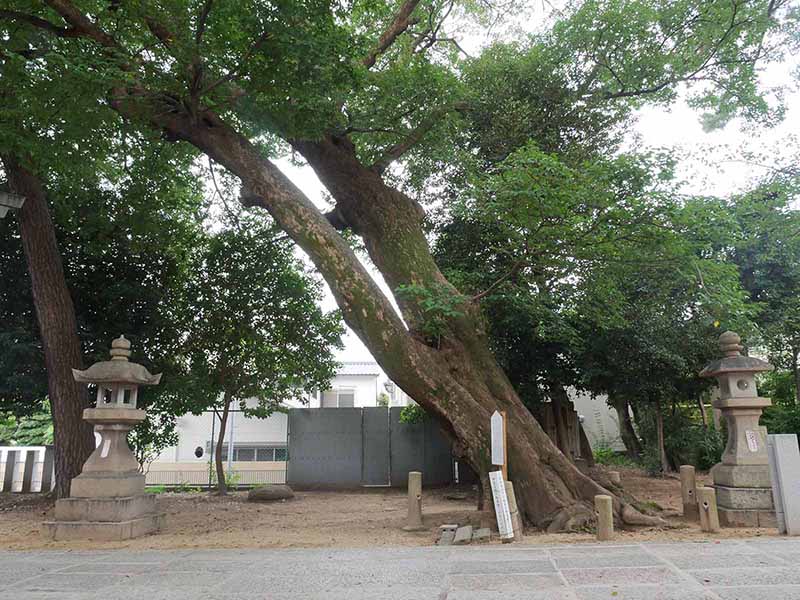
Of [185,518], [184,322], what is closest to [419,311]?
[185,518]

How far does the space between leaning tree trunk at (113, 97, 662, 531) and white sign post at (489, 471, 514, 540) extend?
0.97 m

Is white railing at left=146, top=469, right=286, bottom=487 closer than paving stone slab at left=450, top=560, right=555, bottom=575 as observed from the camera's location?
No

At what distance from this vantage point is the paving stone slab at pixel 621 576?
14.6 feet

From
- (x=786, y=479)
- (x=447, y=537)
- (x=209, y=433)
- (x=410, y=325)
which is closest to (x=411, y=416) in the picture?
(x=410, y=325)

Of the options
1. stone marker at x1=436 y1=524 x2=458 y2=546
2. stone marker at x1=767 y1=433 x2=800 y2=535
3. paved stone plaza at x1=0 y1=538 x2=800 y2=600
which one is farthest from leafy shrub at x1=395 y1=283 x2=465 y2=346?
stone marker at x1=767 y1=433 x2=800 y2=535

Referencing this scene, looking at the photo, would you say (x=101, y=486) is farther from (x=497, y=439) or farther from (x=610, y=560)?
(x=610, y=560)

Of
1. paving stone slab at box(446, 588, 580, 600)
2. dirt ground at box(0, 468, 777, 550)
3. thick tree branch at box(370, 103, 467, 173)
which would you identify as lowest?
dirt ground at box(0, 468, 777, 550)

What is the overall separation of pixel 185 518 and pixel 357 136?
7861 mm

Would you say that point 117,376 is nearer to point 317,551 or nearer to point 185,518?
point 185,518

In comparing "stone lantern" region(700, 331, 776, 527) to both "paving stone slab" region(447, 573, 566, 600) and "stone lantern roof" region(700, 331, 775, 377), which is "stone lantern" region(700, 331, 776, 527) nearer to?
"stone lantern roof" region(700, 331, 775, 377)

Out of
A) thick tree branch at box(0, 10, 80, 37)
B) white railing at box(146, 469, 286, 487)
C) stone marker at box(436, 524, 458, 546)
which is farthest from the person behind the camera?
white railing at box(146, 469, 286, 487)

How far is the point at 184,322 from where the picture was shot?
12.6 m

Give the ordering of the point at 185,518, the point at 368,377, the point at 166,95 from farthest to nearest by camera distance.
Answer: the point at 368,377
the point at 185,518
the point at 166,95

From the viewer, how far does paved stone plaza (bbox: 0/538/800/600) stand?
4.27m
